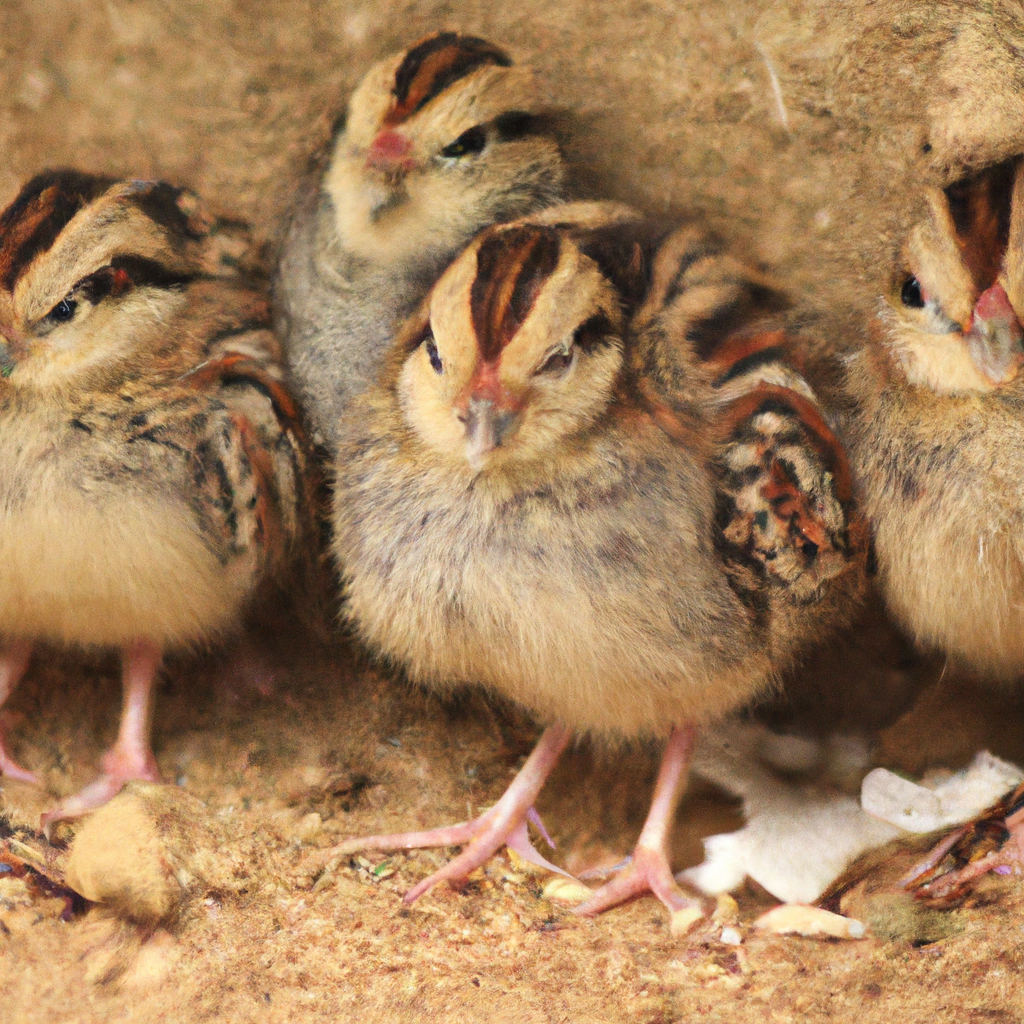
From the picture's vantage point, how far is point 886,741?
3328mm

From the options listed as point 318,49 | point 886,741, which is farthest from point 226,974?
point 318,49

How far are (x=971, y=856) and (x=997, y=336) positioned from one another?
1202 mm

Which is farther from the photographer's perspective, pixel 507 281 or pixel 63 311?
pixel 63 311

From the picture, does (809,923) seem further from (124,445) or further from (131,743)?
(124,445)

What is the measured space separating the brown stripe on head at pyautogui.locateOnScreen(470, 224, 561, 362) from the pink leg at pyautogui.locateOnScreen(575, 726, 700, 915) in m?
1.25

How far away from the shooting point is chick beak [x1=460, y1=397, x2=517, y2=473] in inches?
95.7

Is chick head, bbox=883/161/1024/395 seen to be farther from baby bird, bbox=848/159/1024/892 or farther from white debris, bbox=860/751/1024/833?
white debris, bbox=860/751/1024/833

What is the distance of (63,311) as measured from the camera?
9.22 ft

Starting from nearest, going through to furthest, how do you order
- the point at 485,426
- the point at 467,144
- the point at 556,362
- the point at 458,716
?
the point at 485,426
the point at 556,362
the point at 467,144
the point at 458,716

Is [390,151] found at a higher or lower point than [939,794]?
higher

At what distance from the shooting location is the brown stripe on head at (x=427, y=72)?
314cm

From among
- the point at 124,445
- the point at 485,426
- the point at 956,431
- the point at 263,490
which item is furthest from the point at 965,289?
the point at 124,445

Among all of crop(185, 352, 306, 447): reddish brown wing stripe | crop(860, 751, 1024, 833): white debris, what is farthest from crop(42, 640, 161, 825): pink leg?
crop(860, 751, 1024, 833): white debris

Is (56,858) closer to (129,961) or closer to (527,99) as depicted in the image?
(129,961)
